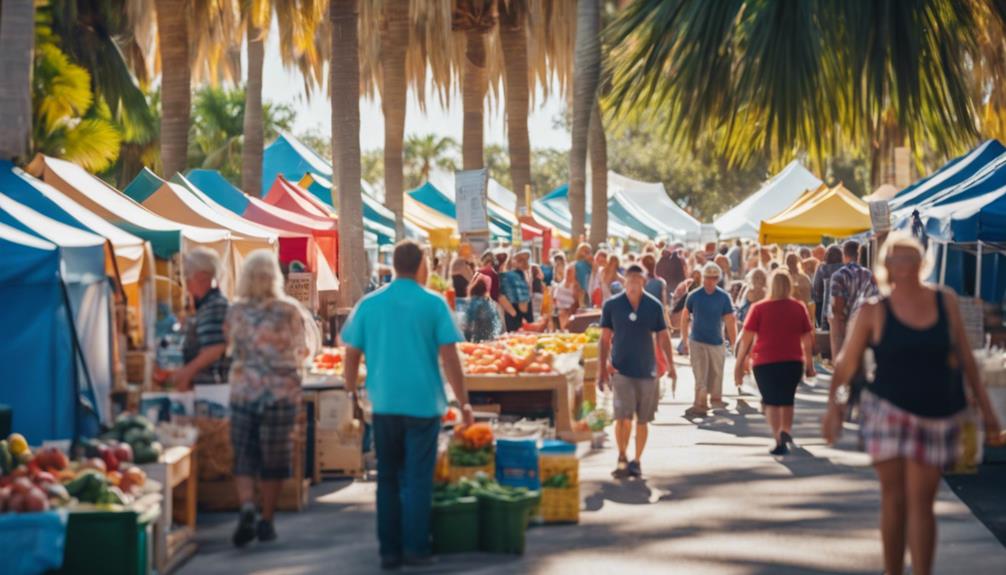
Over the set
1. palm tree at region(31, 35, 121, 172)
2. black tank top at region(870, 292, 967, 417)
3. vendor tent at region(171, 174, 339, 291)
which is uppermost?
palm tree at region(31, 35, 121, 172)

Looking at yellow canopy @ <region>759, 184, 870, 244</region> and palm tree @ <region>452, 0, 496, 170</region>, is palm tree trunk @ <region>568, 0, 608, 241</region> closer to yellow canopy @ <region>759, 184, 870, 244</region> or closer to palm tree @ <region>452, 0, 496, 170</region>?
palm tree @ <region>452, 0, 496, 170</region>

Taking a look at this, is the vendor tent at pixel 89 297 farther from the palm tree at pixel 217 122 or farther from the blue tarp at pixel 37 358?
the palm tree at pixel 217 122

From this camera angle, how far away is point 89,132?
17406mm

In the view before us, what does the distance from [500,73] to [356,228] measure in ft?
65.3

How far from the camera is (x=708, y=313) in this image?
1823 centimetres

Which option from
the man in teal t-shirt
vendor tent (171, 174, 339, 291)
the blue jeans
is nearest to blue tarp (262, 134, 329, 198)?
vendor tent (171, 174, 339, 291)

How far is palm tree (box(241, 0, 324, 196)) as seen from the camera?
80.2ft

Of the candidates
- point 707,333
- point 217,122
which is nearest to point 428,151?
point 217,122

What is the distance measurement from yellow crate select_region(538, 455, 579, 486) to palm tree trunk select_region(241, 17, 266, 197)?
815 inches

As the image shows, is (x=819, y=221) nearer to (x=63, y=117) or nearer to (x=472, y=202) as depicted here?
(x=472, y=202)

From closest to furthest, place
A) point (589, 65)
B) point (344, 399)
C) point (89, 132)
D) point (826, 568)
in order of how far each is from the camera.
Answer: point (826, 568) → point (344, 399) → point (89, 132) → point (589, 65)

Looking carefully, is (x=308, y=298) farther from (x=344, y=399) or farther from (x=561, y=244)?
(x=561, y=244)

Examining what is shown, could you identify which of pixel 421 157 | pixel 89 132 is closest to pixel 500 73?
pixel 89 132

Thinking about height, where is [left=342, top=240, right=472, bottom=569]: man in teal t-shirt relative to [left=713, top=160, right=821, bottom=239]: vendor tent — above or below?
below
